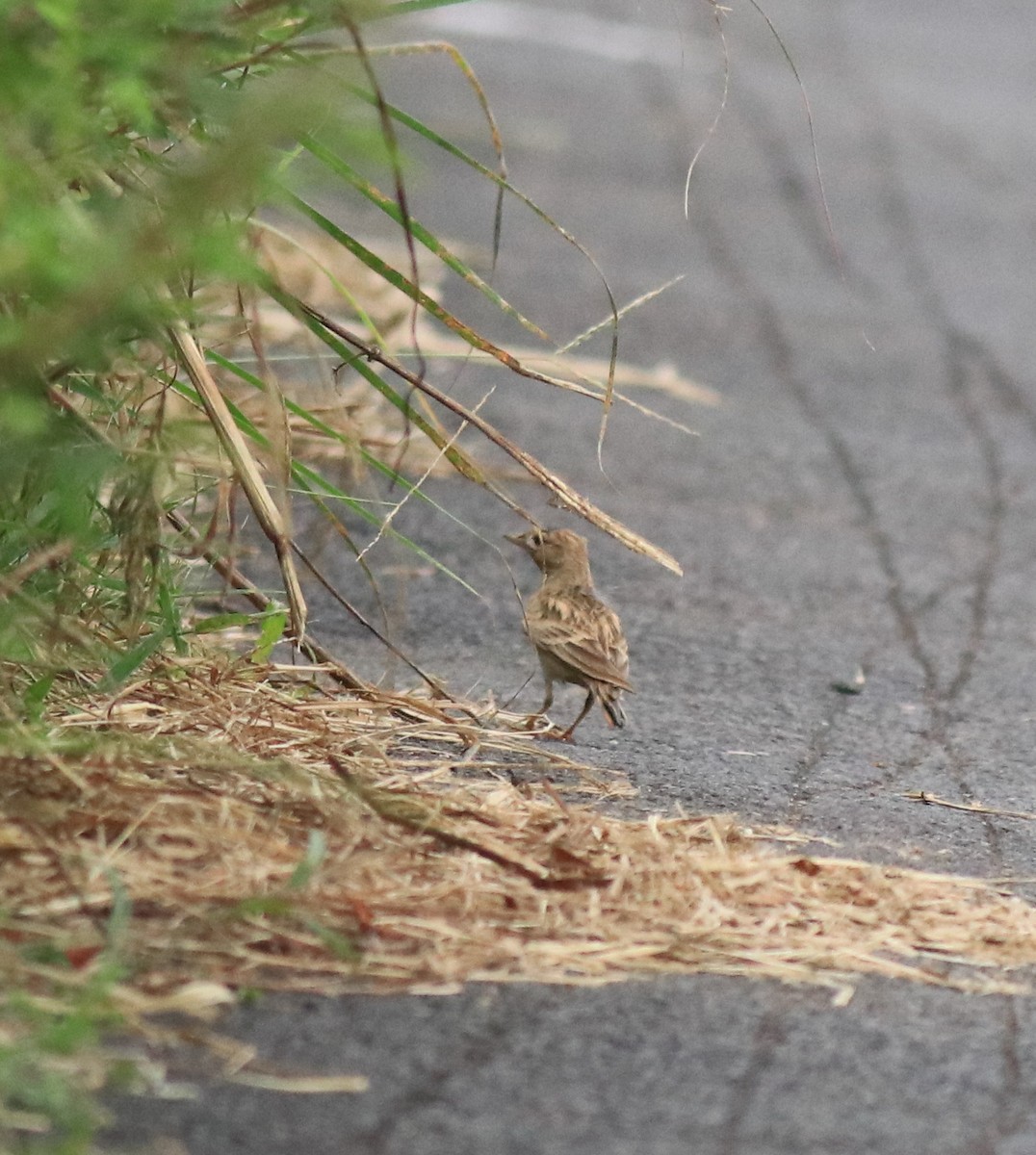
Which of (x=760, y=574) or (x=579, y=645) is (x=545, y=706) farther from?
(x=760, y=574)

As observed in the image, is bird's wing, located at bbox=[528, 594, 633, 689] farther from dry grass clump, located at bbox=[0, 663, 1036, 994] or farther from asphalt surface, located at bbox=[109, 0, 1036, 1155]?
dry grass clump, located at bbox=[0, 663, 1036, 994]

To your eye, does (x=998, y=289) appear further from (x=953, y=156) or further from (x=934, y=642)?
(x=934, y=642)

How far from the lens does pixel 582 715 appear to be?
18.8 ft

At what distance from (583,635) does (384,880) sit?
1855 millimetres

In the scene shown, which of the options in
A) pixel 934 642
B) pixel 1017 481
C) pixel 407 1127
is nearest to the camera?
pixel 407 1127

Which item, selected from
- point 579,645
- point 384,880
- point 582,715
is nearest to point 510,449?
point 579,645

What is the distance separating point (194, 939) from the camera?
370 centimetres

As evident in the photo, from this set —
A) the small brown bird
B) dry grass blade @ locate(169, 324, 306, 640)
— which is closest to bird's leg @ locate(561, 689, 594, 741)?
the small brown bird

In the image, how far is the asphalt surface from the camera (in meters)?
3.51

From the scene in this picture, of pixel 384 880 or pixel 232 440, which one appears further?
pixel 232 440

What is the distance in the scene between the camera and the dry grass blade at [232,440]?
467 centimetres

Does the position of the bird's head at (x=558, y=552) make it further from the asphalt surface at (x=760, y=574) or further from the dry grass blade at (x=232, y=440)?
the dry grass blade at (x=232, y=440)

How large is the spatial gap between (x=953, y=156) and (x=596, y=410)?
31.3 feet

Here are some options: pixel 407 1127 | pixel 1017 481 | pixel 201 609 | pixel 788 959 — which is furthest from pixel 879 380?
Answer: pixel 407 1127
